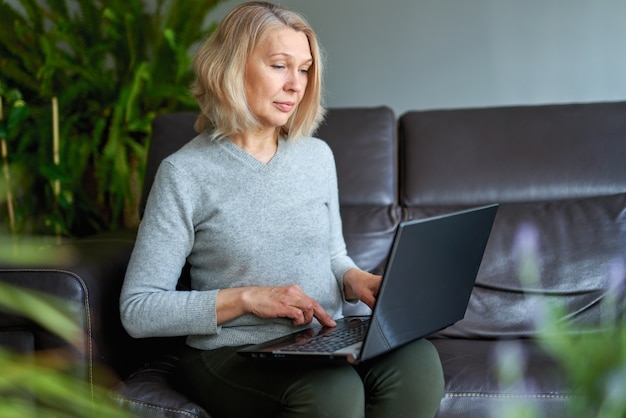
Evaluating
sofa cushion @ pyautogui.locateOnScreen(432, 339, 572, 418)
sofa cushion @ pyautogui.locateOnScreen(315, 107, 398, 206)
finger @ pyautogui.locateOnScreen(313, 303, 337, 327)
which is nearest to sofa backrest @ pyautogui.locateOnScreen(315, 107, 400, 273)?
sofa cushion @ pyautogui.locateOnScreen(315, 107, 398, 206)

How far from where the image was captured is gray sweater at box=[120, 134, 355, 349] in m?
1.40

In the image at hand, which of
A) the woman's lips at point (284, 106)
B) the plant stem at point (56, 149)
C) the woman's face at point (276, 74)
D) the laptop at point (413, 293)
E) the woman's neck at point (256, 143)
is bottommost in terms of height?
the plant stem at point (56, 149)

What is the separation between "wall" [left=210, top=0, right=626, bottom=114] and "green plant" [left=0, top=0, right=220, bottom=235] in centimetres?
56

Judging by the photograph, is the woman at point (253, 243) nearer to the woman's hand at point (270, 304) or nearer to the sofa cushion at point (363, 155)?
the woman's hand at point (270, 304)

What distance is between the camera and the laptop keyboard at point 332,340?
4.00 ft

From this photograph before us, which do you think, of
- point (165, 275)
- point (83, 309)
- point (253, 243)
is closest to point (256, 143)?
point (253, 243)

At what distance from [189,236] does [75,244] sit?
515 mm

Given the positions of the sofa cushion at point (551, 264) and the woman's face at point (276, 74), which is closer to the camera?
the woman's face at point (276, 74)

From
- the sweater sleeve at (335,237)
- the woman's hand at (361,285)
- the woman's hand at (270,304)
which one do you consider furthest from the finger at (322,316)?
the sweater sleeve at (335,237)

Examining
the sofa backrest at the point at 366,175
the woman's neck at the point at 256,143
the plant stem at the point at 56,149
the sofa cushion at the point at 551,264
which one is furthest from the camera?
the plant stem at the point at 56,149

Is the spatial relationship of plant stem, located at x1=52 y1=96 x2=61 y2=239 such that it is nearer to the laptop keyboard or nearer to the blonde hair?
the blonde hair

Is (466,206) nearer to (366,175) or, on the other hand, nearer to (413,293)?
(366,175)

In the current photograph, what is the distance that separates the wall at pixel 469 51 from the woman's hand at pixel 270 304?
1.44 meters

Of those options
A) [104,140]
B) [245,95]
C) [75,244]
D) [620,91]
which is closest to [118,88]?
[104,140]
